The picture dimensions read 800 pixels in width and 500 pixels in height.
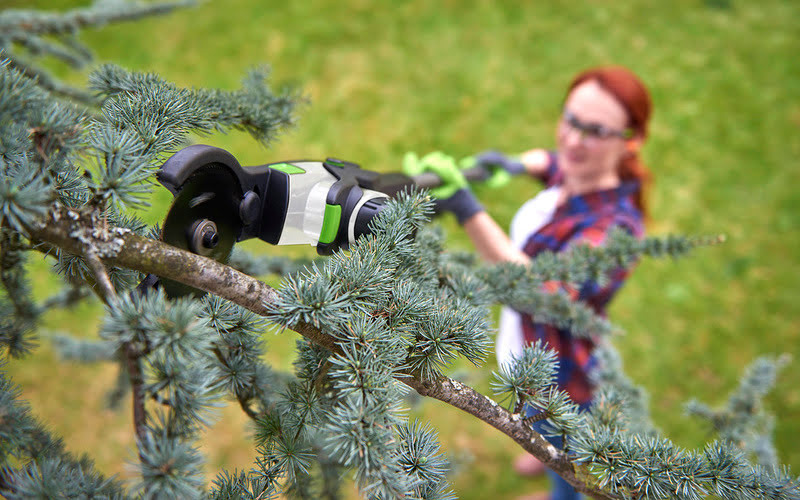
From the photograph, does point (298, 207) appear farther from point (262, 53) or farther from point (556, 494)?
point (262, 53)

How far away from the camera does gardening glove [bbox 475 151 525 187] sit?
1.96m

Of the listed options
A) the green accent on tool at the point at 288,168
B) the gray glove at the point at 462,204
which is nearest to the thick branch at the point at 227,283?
the green accent on tool at the point at 288,168

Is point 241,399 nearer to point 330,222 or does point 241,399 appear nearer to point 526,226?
point 330,222

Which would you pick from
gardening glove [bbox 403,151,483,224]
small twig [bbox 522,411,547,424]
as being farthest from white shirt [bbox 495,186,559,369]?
small twig [bbox 522,411,547,424]

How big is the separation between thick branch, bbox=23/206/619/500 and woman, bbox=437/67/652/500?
2.95 feet

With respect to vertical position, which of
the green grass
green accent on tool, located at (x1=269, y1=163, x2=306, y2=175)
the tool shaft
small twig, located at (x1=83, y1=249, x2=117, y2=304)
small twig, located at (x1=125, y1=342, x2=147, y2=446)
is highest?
small twig, located at (x1=83, y1=249, x2=117, y2=304)

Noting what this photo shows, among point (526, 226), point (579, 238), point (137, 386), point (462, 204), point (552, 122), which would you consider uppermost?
point (137, 386)

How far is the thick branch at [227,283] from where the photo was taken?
1.83 feet

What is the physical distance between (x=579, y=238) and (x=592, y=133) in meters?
0.41

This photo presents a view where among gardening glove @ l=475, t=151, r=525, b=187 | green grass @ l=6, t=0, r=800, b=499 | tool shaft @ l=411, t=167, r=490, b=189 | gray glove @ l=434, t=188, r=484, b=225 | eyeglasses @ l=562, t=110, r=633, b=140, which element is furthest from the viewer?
green grass @ l=6, t=0, r=800, b=499

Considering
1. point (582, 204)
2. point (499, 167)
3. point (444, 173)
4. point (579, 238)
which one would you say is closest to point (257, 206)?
point (444, 173)

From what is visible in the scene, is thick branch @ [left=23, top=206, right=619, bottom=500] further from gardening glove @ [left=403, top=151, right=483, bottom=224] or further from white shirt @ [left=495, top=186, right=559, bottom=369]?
white shirt @ [left=495, top=186, right=559, bottom=369]

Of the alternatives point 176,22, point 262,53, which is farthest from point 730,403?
point 176,22

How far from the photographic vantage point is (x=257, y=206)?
77cm
